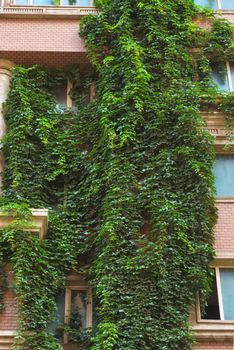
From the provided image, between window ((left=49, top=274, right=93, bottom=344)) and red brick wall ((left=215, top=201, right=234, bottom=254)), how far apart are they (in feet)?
11.6

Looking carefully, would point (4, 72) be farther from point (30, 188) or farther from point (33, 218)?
point (33, 218)

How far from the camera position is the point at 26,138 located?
55.8ft

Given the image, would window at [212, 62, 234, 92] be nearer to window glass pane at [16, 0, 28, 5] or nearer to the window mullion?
the window mullion

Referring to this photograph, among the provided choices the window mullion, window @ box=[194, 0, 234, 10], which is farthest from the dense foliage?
window @ box=[194, 0, 234, 10]

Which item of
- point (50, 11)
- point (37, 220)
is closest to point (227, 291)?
point (37, 220)

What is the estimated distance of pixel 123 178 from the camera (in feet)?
49.9

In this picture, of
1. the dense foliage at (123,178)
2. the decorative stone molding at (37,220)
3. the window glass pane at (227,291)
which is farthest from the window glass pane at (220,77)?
the decorative stone molding at (37,220)

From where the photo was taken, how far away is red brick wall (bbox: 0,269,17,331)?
13.6 metres

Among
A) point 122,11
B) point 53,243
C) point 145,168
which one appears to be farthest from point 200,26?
point 53,243

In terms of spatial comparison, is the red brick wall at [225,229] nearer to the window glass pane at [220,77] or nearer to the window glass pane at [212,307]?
the window glass pane at [212,307]

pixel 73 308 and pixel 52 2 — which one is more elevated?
pixel 52 2

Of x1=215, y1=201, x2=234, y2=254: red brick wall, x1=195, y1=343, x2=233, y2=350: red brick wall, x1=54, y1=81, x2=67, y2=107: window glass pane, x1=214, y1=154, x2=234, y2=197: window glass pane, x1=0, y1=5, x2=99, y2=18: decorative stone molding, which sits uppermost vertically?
x1=0, y1=5, x2=99, y2=18: decorative stone molding

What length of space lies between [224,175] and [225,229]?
1.92m

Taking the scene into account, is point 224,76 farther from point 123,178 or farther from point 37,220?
point 37,220
